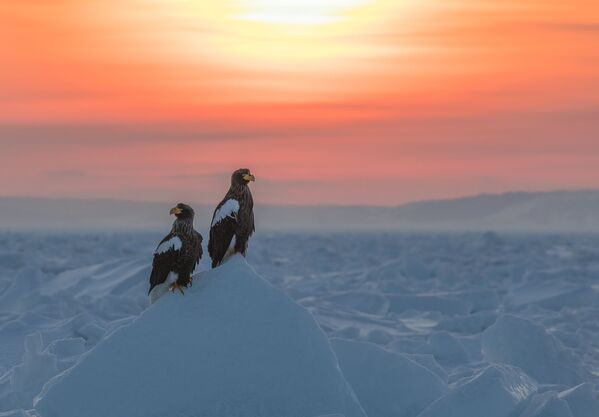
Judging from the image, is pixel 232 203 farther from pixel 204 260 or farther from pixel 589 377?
pixel 204 260

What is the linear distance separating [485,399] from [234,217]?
6.69 feet

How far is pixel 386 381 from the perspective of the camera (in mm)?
6355

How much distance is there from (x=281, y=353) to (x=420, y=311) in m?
11.2

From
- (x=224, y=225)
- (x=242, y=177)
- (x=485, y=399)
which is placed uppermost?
(x=242, y=177)

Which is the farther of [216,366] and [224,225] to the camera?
[224,225]

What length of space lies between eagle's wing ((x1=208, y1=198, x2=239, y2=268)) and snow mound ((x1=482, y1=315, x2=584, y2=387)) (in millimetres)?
3460

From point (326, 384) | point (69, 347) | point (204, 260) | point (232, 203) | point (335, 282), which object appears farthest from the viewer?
point (335, 282)

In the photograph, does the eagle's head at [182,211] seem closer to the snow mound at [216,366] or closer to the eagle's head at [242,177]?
the eagle's head at [242,177]

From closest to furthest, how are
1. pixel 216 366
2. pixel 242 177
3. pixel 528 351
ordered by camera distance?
pixel 216 366, pixel 242 177, pixel 528 351

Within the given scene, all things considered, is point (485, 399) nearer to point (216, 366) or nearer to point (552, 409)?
point (552, 409)

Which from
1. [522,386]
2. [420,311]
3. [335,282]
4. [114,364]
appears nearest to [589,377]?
[522,386]

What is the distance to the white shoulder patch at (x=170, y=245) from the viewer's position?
6.05 meters

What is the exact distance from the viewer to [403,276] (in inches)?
910

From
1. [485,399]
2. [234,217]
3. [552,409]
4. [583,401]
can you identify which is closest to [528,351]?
[583,401]
